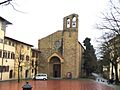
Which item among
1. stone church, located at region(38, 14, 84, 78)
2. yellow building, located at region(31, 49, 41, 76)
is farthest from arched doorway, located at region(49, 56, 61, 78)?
yellow building, located at region(31, 49, 41, 76)

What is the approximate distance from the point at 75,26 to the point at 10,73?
104ft

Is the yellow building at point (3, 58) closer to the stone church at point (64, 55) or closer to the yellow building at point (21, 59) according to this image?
the yellow building at point (21, 59)

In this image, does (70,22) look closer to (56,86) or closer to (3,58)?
(3,58)

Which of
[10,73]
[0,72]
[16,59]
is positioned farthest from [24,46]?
[0,72]

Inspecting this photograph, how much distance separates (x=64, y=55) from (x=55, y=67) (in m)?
5.06

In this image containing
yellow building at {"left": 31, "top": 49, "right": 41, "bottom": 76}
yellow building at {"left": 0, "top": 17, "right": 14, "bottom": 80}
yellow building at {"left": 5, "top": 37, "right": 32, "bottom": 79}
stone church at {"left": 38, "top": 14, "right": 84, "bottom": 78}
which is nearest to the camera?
yellow building at {"left": 0, "top": 17, "right": 14, "bottom": 80}

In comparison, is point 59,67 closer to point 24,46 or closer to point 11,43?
point 24,46

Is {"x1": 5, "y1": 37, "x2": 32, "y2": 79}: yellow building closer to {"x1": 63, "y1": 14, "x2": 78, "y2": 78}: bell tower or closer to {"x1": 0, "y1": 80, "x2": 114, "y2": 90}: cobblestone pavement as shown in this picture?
{"x1": 63, "y1": 14, "x2": 78, "y2": 78}: bell tower

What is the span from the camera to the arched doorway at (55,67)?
104 meters

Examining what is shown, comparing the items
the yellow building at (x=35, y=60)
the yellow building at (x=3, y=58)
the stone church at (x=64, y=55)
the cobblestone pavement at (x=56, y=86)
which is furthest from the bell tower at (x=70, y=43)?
the cobblestone pavement at (x=56, y=86)

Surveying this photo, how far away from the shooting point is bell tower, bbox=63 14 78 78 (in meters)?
101

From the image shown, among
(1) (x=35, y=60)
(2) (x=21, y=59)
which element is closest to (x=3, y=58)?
(2) (x=21, y=59)

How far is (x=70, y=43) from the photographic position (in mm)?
103625

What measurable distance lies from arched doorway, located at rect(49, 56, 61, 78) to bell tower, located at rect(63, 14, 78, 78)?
2.66 m
